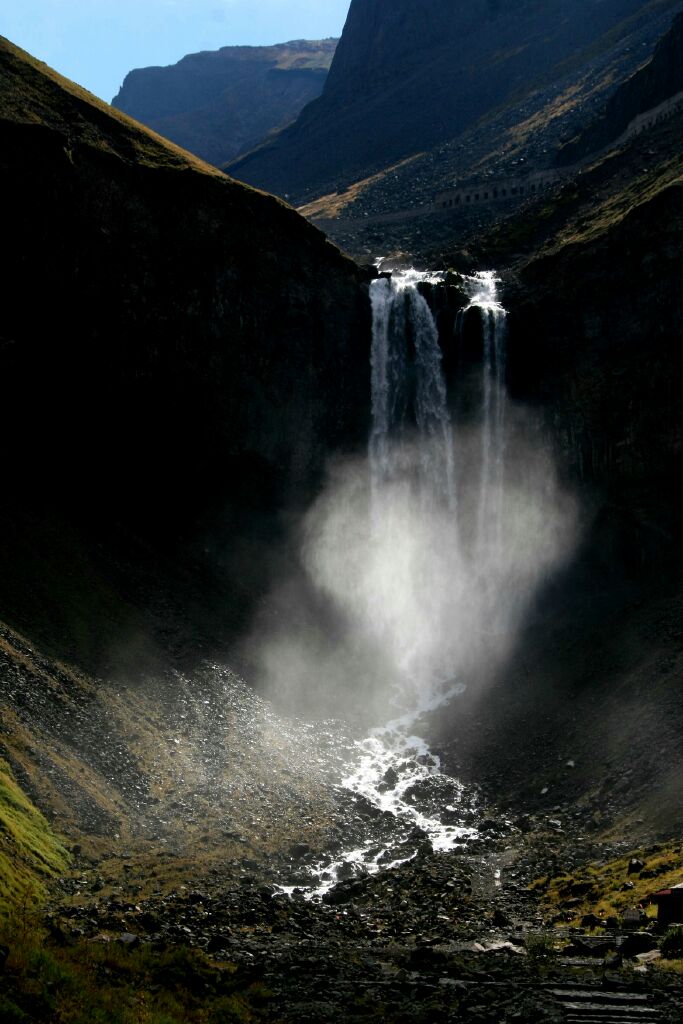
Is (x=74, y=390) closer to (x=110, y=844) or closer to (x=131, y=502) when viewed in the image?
(x=131, y=502)

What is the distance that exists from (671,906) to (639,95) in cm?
12557

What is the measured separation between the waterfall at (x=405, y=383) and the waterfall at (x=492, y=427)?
294 cm

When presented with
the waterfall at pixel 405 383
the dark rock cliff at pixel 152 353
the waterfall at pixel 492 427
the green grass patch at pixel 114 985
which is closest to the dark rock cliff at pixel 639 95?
the waterfall at pixel 492 427

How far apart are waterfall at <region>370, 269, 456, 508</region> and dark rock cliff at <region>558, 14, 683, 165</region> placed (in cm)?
6822

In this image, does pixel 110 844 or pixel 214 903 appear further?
pixel 110 844

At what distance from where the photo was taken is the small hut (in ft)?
98.1

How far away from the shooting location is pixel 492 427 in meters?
74.1

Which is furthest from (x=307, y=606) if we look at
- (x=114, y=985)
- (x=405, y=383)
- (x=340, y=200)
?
(x=340, y=200)

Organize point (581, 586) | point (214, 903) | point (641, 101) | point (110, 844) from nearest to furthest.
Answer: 1. point (214, 903)
2. point (110, 844)
3. point (581, 586)
4. point (641, 101)

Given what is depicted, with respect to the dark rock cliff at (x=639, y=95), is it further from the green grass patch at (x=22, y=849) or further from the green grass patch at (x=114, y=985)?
the green grass patch at (x=114, y=985)

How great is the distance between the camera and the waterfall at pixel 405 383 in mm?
74812

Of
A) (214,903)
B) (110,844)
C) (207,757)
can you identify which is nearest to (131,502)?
(207,757)

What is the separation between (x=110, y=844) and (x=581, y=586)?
131 feet

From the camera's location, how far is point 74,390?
214 ft
